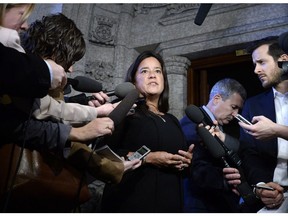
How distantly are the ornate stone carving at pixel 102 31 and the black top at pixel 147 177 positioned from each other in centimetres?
144

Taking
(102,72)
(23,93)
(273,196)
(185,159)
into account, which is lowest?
(273,196)

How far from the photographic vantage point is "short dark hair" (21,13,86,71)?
3.93 feet

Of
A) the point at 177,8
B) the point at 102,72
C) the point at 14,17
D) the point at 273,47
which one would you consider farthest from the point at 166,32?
the point at 14,17

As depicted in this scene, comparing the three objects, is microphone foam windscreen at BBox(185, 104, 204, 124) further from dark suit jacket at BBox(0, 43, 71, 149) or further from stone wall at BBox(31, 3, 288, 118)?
stone wall at BBox(31, 3, 288, 118)

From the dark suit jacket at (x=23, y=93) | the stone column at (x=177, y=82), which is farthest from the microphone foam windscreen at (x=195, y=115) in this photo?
the stone column at (x=177, y=82)

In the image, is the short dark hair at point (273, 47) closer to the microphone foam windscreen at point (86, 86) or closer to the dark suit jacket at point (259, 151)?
the dark suit jacket at point (259, 151)

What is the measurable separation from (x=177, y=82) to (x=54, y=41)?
67.0 inches

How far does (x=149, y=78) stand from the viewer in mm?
1808

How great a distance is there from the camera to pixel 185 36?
284cm

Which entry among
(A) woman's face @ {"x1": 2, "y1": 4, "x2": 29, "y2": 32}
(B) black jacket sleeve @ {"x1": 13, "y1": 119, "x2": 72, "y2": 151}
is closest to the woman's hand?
(B) black jacket sleeve @ {"x1": 13, "y1": 119, "x2": 72, "y2": 151}

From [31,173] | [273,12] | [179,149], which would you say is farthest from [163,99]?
[273,12]

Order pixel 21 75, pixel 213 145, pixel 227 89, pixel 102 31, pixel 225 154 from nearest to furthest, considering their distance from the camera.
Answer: pixel 21 75 → pixel 213 145 → pixel 225 154 → pixel 227 89 → pixel 102 31

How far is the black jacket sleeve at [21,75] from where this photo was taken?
902mm

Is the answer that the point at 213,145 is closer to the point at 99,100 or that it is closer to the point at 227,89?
the point at 99,100
